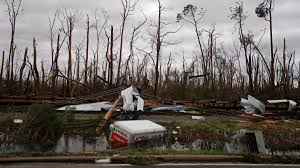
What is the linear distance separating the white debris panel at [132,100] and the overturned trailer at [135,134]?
9.19ft

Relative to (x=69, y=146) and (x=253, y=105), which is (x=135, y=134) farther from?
(x=253, y=105)

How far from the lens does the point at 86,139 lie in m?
9.40

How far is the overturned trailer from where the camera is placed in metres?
8.27

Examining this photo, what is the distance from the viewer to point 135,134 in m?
8.24

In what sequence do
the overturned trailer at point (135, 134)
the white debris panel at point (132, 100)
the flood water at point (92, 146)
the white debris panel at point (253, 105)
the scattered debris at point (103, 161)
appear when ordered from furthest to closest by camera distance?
1. the white debris panel at point (253, 105)
2. the white debris panel at point (132, 100)
3. the overturned trailer at point (135, 134)
4. the flood water at point (92, 146)
5. the scattered debris at point (103, 161)

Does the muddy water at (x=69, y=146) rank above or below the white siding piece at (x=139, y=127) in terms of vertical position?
below

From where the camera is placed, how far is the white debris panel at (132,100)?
12.0 m

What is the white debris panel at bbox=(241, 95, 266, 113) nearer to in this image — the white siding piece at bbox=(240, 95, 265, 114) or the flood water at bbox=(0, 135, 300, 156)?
the white siding piece at bbox=(240, 95, 265, 114)

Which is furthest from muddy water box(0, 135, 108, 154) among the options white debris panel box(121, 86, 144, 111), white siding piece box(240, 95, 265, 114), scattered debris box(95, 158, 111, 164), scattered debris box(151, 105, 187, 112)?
white siding piece box(240, 95, 265, 114)

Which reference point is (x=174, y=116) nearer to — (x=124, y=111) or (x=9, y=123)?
(x=124, y=111)

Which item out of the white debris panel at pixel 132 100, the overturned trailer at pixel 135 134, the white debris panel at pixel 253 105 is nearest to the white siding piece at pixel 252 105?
the white debris panel at pixel 253 105

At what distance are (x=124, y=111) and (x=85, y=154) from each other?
5.21 meters

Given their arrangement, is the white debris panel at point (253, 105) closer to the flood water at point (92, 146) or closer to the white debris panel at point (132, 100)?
the white debris panel at point (132, 100)

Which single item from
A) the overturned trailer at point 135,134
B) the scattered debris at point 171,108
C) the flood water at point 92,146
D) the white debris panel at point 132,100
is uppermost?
the white debris panel at point 132,100
